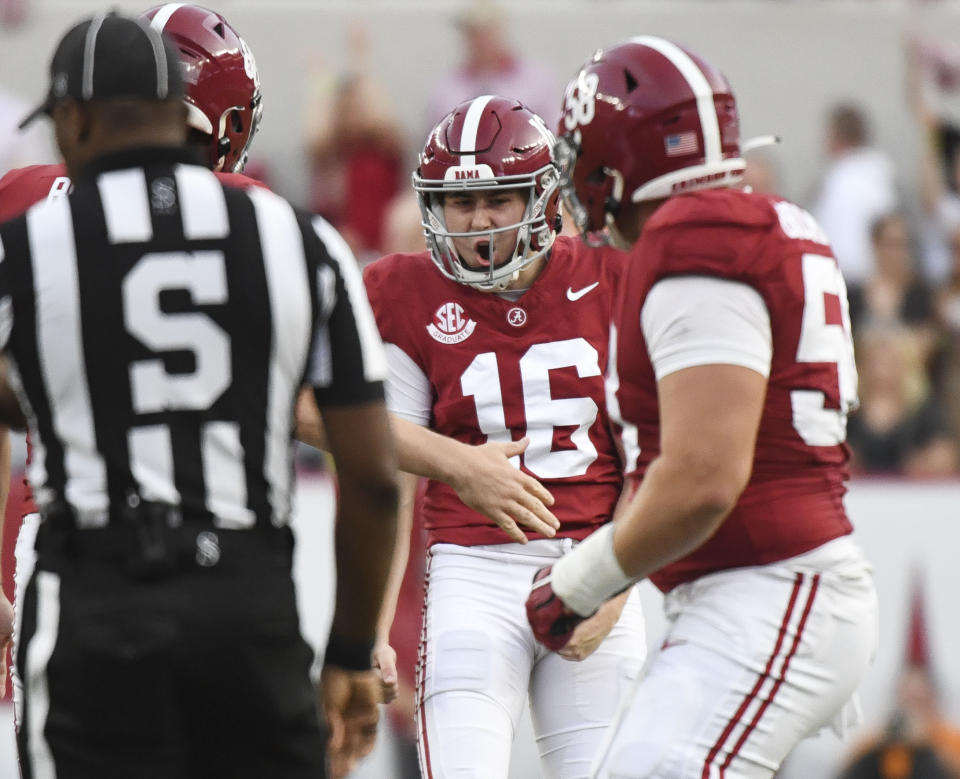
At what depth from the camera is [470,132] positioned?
430 centimetres

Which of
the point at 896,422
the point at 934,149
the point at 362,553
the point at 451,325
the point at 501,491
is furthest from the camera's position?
the point at 934,149

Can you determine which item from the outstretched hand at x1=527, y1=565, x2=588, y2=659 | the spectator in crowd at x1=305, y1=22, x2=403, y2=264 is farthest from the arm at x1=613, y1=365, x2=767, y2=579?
the spectator in crowd at x1=305, y1=22, x2=403, y2=264

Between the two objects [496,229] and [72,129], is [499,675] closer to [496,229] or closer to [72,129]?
[496,229]

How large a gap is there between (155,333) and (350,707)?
78cm

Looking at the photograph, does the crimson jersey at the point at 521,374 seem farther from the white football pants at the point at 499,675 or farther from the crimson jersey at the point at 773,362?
the crimson jersey at the point at 773,362

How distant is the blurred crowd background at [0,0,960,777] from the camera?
853cm

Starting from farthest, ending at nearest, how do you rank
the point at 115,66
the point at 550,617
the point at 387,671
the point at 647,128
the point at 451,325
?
the point at 451,325 → the point at 387,671 → the point at 647,128 → the point at 550,617 → the point at 115,66

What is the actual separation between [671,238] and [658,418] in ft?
1.24

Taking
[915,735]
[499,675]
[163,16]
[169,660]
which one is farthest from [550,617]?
[915,735]

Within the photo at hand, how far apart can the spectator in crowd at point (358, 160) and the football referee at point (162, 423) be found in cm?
644

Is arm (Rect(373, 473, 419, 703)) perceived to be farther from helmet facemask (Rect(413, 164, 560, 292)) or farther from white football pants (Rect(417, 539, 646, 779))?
helmet facemask (Rect(413, 164, 560, 292))

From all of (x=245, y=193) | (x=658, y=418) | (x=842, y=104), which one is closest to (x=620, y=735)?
(x=658, y=418)

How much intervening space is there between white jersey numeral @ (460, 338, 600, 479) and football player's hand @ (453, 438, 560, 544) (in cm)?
22

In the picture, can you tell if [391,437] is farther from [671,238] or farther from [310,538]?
[310,538]
